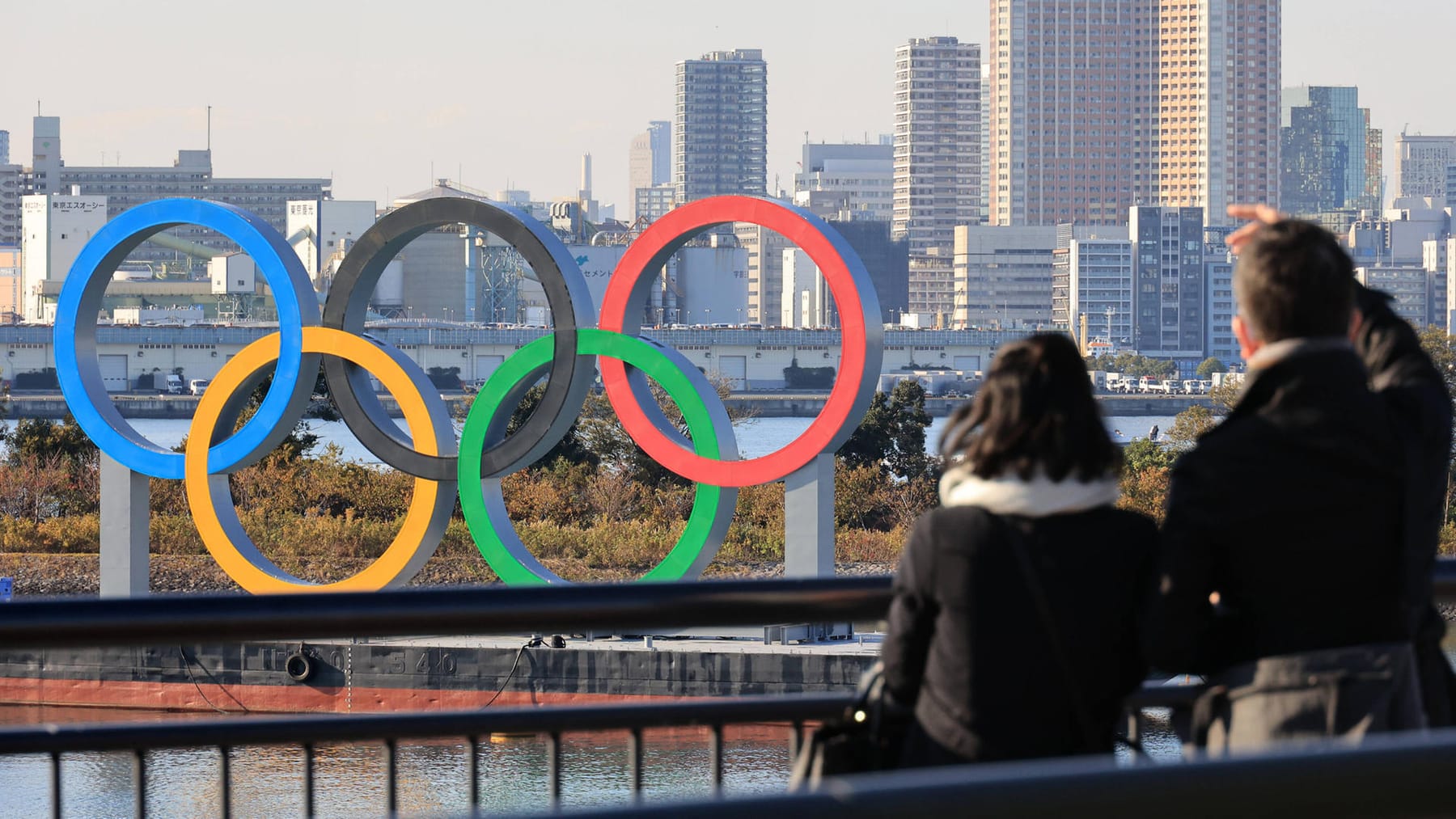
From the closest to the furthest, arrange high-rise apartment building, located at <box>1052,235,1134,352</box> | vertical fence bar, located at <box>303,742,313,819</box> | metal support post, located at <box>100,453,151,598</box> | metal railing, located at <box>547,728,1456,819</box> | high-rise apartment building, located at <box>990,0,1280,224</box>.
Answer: metal railing, located at <box>547,728,1456,819</box>
vertical fence bar, located at <box>303,742,313,819</box>
metal support post, located at <box>100,453,151,598</box>
high-rise apartment building, located at <box>1052,235,1134,352</box>
high-rise apartment building, located at <box>990,0,1280,224</box>

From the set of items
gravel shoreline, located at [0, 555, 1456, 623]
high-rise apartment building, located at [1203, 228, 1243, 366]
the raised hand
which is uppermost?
high-rise apartment building, located at [1203, 228, 1243, 366]

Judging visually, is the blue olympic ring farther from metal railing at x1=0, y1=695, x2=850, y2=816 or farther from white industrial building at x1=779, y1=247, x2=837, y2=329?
white industrial building at x1=779, y1=247, x2=837, y2=329

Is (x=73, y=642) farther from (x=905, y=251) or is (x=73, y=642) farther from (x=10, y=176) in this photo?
(x=10, y=176)

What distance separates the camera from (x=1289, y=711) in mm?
2434

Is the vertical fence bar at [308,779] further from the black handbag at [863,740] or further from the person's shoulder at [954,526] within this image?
the person's shoulder at [954,526]

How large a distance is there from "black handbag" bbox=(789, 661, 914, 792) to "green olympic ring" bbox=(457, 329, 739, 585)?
1110 cm

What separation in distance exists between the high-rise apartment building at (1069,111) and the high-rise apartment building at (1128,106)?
0.12m

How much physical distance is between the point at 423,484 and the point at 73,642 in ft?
42.0

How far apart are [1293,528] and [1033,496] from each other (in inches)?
14.3

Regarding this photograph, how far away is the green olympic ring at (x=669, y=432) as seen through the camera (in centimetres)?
1422

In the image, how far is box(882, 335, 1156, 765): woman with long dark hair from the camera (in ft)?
8.02

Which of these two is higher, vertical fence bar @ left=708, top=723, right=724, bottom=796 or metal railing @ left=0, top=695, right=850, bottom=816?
metal railing @ left=0, top=695, right=850, bottom=816

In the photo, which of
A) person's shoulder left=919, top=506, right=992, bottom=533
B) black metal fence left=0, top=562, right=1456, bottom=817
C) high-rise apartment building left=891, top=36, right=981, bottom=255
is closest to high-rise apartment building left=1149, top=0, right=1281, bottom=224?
high-rise apartment building left=891, top=36, right=981, bottom=255

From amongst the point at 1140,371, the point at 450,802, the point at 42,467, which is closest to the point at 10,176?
the point at 1140,371
